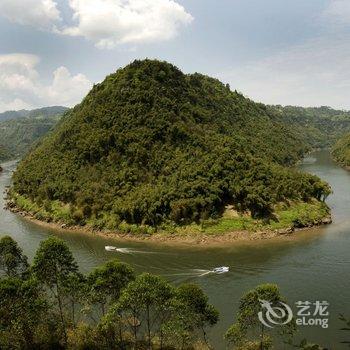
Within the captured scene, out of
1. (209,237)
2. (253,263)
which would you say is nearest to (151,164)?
(209,237)

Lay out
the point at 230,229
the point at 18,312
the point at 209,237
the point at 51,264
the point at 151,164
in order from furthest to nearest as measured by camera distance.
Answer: the point at 151,164
the point at 230,229
the point at 209,237
the point at 51,264
the point at 18,312

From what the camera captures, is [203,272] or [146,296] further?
[203,272]

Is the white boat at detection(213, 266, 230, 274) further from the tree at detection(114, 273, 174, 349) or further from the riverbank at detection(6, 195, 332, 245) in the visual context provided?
the tree at detection(114, 273, 174, 349)

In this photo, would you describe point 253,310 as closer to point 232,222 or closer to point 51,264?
point 51,264

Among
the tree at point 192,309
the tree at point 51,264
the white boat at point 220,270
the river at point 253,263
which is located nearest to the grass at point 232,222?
the river at point 253,263

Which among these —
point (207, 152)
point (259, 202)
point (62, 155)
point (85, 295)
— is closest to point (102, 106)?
point (62, 155)

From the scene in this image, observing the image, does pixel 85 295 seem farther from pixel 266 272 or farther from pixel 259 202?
pixel 259 202

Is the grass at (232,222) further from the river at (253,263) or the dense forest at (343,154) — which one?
the dense forest at (343,154)
